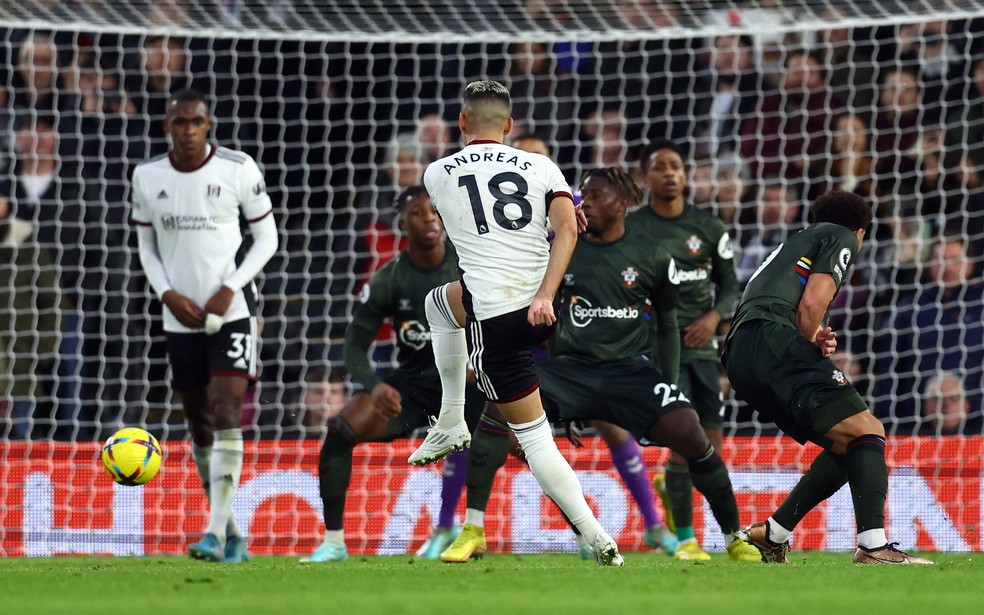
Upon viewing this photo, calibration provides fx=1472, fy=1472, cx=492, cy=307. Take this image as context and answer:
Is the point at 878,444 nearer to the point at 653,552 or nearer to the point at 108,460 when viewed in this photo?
the point at 653,552

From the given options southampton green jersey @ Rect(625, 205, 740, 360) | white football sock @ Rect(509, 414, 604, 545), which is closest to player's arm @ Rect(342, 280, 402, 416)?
southampton green jersey @ Rect(625, 205, 740, 360)

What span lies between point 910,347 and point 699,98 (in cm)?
244

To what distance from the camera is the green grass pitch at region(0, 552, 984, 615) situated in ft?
13.0

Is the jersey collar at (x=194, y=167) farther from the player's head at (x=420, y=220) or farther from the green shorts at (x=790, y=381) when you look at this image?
the green shorts at (x=790, y=381)

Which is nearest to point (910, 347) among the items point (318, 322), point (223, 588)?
point (318, 322)

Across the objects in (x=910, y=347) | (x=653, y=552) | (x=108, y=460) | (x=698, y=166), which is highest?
(x=698, y=166)

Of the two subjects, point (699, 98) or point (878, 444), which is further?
point (699, 98)

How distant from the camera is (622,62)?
11430 mm

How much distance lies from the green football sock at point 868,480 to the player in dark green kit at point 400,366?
2.38 meters

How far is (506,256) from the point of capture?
5.68 meters

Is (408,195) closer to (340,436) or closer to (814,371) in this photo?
(340,436)

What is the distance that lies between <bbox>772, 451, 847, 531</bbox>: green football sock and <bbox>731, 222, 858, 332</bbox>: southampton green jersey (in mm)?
651

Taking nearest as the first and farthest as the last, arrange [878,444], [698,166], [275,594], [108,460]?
[275,594] → [878,444] → [108,460] → [698,166]

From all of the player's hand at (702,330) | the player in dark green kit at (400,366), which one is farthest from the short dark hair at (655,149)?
the player in dark green kit at (400,366)
